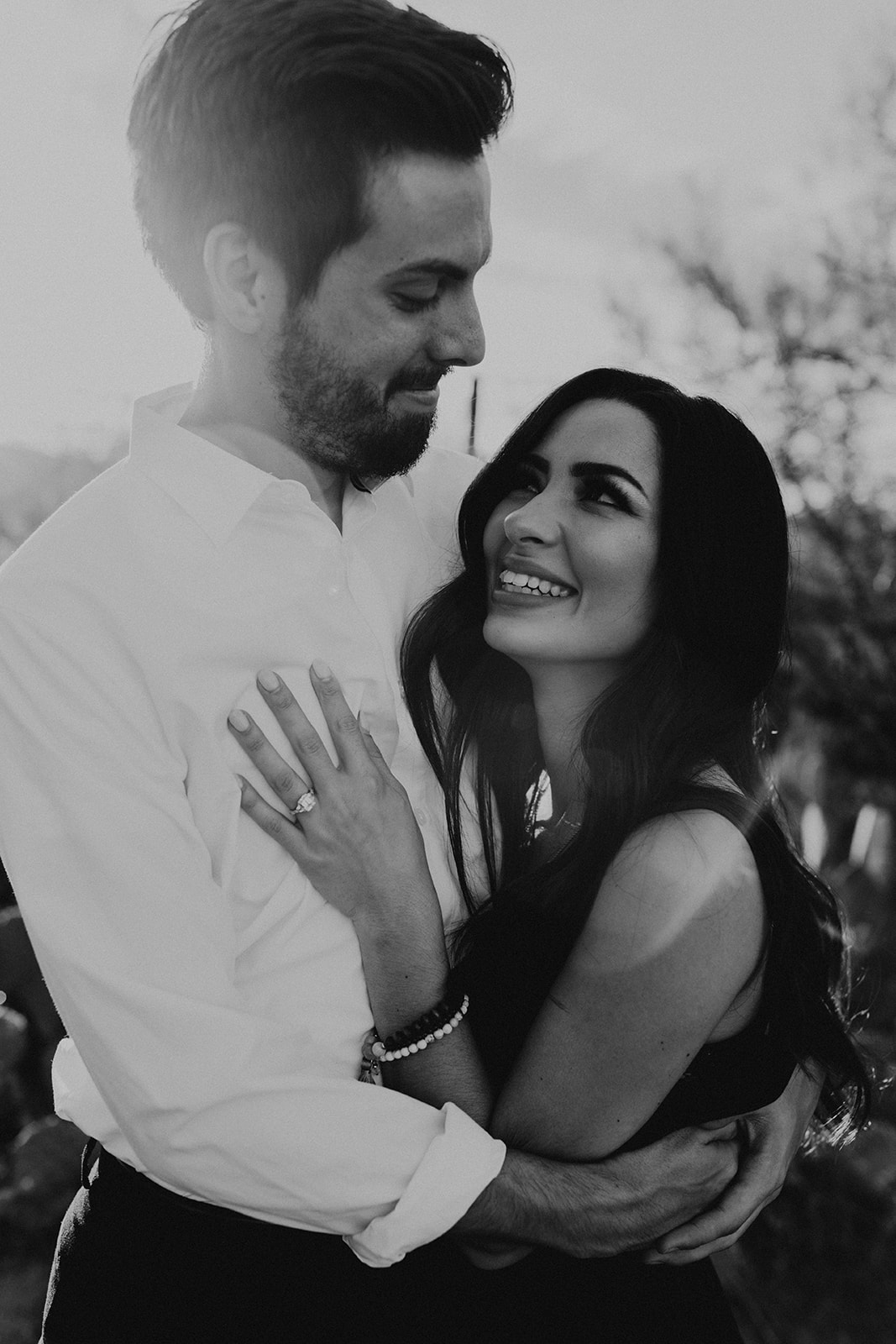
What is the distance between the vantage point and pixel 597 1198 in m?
1.50

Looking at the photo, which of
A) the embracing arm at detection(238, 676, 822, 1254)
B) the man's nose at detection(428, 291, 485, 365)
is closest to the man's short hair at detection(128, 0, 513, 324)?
the man's nose at detection(428, 291, 485, 365)

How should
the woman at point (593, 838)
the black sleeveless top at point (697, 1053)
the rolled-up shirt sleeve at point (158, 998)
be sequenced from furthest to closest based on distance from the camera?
the black sleeveless top at point (697, 1053) < the woman at point (593, 838) < the rolled-up shirt sleeve at point (158, 998)

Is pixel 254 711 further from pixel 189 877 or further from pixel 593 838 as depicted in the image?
pixel 593 838

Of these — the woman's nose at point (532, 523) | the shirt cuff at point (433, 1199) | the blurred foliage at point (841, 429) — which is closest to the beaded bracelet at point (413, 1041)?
the shirt cuff at point (433, 1199)

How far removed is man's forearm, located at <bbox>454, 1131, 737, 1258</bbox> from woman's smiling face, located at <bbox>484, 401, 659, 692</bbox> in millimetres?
769

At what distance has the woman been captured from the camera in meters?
1.54

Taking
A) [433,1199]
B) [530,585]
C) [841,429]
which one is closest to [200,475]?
[530,585]

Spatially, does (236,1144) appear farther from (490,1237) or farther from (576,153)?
(576,153)

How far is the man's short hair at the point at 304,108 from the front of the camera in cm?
153

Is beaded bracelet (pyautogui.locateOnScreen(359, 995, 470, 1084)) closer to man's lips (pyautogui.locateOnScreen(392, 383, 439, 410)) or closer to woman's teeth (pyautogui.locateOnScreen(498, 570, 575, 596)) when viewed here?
woman's teeth (pyautogui.locateOnScreen(498, 570, 575, 596))

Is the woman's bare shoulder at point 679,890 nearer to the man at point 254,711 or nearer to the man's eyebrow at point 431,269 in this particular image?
the man at point 254,711

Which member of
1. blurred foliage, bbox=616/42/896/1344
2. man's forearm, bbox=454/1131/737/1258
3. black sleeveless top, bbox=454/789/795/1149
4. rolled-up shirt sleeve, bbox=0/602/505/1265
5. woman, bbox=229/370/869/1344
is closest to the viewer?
rolled-up shirt sleeve, bbox=0/602/505/1265

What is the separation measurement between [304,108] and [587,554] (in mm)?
771

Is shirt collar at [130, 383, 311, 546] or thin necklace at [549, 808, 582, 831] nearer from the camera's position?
shirt collar at [130, 383, 311, 546]
